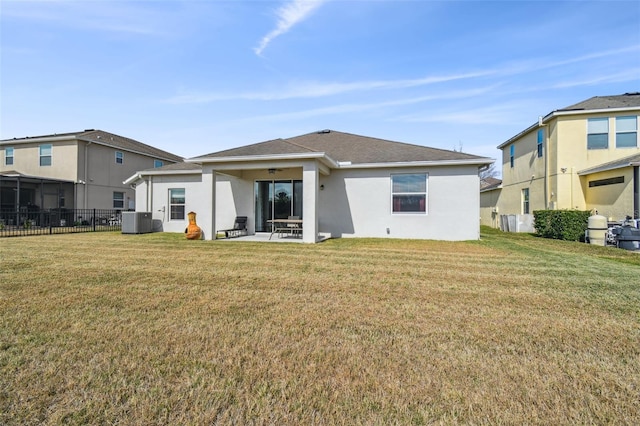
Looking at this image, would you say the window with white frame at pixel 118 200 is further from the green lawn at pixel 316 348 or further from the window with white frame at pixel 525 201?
the window with white frame at pixel 525 201

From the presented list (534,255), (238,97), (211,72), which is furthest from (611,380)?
(238,97)

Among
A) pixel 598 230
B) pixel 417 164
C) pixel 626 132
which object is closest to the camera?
pixel 598 230

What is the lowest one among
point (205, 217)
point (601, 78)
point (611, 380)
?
point (611, 380)

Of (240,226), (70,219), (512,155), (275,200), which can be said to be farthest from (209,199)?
(512,155)

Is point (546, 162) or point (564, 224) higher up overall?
point (546, 162)

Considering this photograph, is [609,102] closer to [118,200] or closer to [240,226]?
[240,226]

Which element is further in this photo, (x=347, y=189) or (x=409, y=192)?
(x=347, y=189)

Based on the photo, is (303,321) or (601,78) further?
(601,78)

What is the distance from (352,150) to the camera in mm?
14133

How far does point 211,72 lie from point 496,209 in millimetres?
20674

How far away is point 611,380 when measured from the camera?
2289 mm

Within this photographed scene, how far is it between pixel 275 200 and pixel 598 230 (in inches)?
491

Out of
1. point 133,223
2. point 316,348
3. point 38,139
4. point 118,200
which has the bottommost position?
point 316,348

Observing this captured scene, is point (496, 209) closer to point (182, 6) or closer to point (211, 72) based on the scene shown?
point (211, 72)
